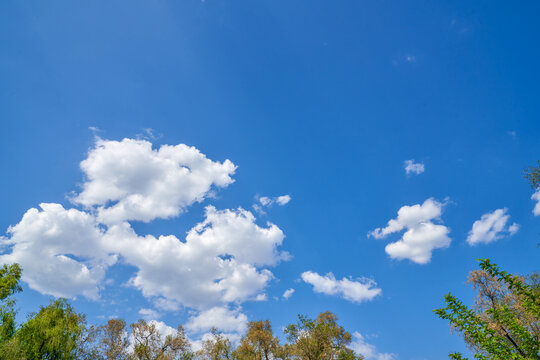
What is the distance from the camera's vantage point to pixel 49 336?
38.2 meters

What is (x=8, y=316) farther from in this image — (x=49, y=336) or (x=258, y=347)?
(x=258, y=347)

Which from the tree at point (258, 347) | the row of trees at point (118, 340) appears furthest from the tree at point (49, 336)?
the tree at point (258, 347)

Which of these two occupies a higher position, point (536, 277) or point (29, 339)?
point (536, 277)

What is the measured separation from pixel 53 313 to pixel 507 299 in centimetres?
6038

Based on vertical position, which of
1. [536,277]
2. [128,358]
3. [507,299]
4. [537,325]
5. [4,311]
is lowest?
[128,358]

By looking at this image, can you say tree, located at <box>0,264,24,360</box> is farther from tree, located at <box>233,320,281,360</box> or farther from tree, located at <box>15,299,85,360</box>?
tree, located at <box>233,320,281,360</box>

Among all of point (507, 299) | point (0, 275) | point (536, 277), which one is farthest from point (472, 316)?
point (0, 275)

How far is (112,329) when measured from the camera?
56312mm

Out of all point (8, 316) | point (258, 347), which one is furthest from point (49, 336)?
point (258, 347)

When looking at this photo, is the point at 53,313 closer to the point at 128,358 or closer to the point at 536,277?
the point at 128,358

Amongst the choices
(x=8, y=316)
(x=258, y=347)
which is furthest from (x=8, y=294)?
(x=258, y=347)

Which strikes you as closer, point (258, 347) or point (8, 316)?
point (8, 316)

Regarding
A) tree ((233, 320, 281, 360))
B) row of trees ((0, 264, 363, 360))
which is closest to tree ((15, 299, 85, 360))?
row of trees ((0, 264, 363, 360))

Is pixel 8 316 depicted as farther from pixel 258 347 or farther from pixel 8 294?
pixel 258 347
